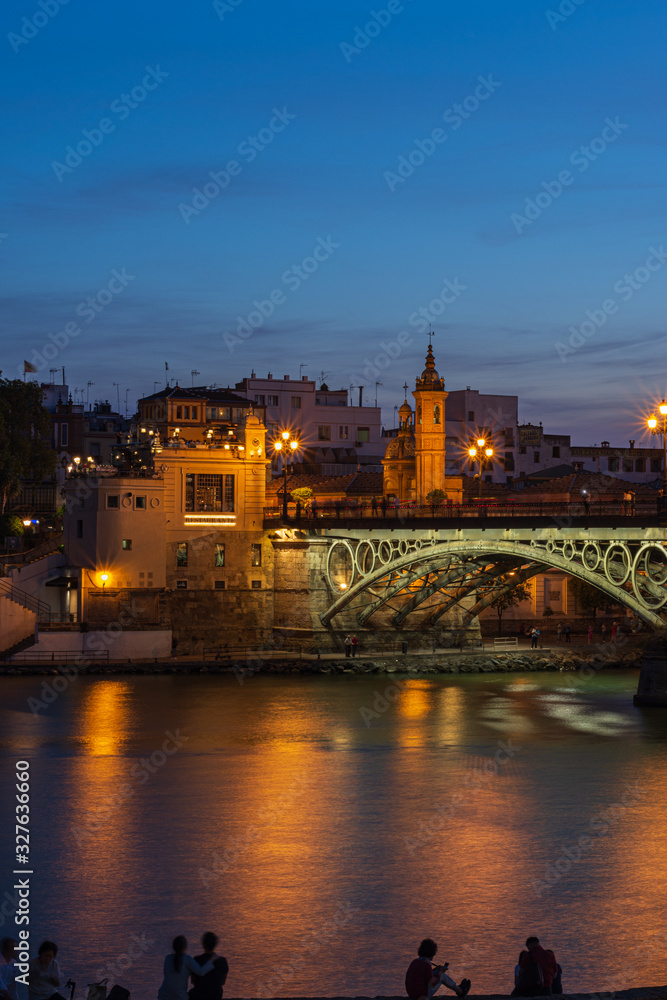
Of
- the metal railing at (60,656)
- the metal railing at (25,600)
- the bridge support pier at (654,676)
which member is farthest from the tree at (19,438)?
the bridge support pier at (654,676)

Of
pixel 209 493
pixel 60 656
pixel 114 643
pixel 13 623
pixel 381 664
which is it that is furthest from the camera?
pixel 209 493

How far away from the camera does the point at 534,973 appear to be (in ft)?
53.1

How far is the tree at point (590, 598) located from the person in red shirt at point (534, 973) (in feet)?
177

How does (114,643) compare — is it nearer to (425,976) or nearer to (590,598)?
(590,598)

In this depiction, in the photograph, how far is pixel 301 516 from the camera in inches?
2393

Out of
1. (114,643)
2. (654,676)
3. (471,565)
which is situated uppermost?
(471,565)

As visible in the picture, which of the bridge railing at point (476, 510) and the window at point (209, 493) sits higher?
the window at point (209, 493)

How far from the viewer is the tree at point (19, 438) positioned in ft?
229

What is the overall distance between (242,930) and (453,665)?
36538 millimetres

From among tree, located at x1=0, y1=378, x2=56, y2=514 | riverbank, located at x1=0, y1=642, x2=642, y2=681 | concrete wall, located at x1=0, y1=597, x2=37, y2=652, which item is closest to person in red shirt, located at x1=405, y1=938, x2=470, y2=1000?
riverbank, located at x1=0, y1=642, x2=642, y2=681

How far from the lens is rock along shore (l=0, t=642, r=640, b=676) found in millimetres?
54594

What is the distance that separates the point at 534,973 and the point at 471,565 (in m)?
40.4

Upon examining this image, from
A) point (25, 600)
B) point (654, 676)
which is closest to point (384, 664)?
point (654, 676)

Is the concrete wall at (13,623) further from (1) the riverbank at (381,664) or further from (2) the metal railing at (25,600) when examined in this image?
(1) the riverbank at (381,664)
